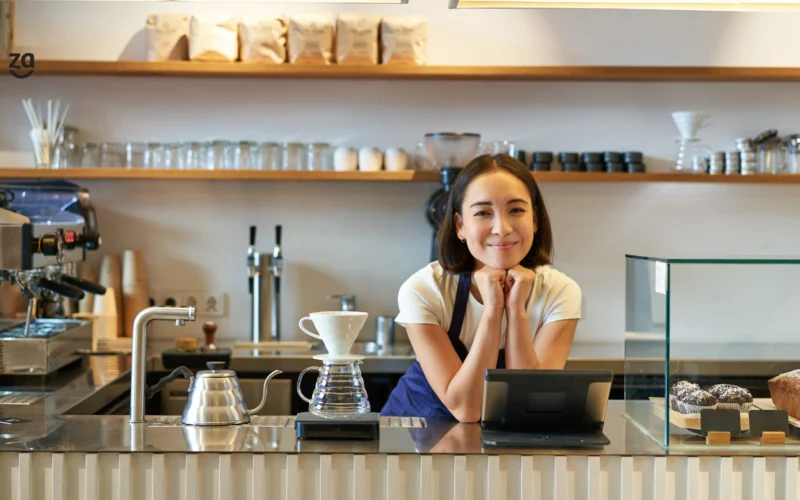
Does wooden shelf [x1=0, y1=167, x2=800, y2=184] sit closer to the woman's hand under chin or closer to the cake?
the woman's hand under chin

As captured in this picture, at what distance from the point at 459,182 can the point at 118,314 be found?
6.67ft

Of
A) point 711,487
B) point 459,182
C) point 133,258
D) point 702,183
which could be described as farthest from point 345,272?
point 711,487

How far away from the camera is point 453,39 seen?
3.87m

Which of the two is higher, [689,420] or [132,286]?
[132,286]

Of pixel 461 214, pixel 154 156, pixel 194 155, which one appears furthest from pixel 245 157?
pixel 461 214

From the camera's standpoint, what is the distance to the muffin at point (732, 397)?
1.80m

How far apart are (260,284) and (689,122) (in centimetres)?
179

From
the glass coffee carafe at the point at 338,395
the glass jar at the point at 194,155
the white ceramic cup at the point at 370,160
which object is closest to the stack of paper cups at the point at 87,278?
the glass jar at the point at 194,155

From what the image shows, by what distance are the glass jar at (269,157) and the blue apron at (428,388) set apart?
1484 millimetres

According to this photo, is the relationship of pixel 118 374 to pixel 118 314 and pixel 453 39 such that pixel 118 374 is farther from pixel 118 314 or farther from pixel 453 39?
pixel 453 39

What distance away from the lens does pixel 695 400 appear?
1.78m

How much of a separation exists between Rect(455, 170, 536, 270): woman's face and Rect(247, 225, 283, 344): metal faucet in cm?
170

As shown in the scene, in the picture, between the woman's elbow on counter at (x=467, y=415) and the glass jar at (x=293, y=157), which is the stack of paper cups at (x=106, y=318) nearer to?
the glass jar at (x=293, y=157)

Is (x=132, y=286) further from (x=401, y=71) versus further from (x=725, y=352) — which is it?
(x=725, y=352)
